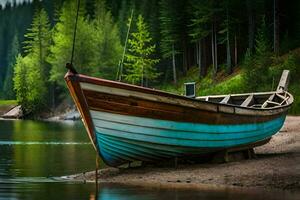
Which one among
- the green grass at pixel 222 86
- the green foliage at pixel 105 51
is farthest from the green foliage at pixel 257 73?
the green foliage at pixel 105 51

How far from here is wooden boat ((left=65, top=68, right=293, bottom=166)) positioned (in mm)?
17797

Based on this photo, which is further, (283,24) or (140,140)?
(283,24)

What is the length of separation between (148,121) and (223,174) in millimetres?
2457

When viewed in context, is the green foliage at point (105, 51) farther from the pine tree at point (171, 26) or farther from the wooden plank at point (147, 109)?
the wooden plank at point (147, 109)

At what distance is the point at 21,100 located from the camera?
89625 mm

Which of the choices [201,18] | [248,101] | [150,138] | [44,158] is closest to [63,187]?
[150,138]

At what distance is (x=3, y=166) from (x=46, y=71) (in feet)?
240

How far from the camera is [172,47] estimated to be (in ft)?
259

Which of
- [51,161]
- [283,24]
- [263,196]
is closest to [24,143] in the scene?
[51,161]

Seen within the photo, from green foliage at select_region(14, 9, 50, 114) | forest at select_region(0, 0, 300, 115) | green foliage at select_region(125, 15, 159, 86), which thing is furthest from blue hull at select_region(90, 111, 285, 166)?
green foliage at select_region(14, 9, 50, 114)

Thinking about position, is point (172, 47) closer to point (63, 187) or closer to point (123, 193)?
point (63, 187)

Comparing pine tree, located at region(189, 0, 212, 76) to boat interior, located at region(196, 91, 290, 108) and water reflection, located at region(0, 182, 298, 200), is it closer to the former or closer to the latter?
boat interior, located at region(196, 91, 290, 108)

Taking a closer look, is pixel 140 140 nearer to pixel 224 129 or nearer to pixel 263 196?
pixel 224 129

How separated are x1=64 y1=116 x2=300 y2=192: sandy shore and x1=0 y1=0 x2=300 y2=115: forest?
25045 millimetres
